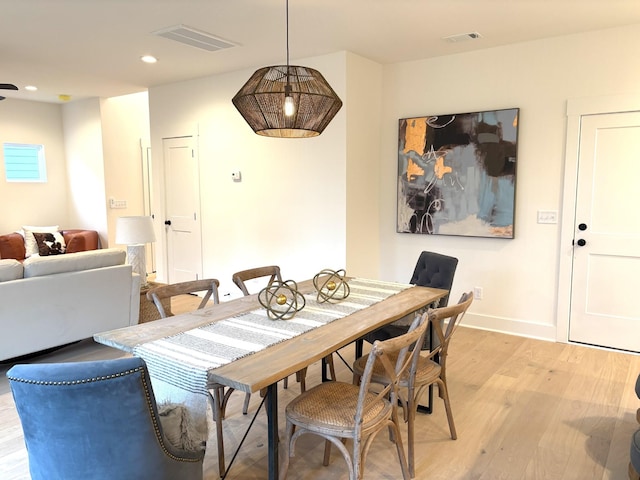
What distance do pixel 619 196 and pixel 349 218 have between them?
232cm

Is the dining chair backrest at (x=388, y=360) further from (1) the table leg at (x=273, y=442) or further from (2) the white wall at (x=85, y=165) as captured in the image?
(2) the white wall at (x=85, y=165)

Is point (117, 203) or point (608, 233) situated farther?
point (117, 203)

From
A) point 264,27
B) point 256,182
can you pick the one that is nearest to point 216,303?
point 264,27

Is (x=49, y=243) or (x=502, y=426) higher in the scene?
(x=49, y=243)

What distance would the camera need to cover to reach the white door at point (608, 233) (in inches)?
153

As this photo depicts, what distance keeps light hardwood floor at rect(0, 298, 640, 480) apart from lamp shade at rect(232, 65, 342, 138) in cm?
173

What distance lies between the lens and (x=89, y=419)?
4.64ft

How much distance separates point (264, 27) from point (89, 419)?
330 cm

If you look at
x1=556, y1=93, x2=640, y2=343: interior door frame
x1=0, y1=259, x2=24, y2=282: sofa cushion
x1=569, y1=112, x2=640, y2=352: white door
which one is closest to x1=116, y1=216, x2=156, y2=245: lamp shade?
x1=0, y1=259, x2=24, y2=282: sofa cushion

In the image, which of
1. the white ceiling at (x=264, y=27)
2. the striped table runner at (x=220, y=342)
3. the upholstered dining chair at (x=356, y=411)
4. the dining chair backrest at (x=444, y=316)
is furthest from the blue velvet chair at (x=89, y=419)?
the white ceiling at (x=264, y=27)

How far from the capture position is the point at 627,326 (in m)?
3.98

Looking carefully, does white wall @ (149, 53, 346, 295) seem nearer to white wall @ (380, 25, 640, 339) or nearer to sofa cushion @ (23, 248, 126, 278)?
white wall @ (380, 25, 640, 339)

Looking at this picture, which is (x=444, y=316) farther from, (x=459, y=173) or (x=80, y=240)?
(x=80, y=240)

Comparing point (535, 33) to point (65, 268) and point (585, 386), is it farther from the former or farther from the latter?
point (65, 268)
